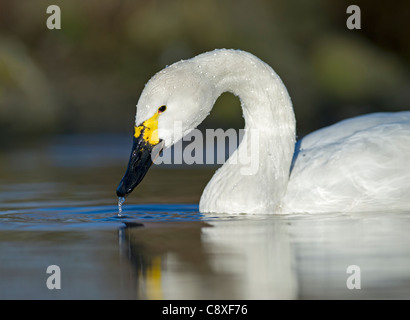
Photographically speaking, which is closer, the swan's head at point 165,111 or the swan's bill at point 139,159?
the swan's head at point 165,111

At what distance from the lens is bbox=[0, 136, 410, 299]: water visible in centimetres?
500

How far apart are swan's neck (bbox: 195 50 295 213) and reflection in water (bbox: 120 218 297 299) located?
1.15ft

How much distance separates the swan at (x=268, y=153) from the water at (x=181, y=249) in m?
0.16

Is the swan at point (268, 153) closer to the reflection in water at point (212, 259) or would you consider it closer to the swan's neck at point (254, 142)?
the swan's neck at point (254, 142)

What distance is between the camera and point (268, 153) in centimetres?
771

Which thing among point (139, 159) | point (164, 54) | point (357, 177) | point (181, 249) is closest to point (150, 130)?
point (139, 159)

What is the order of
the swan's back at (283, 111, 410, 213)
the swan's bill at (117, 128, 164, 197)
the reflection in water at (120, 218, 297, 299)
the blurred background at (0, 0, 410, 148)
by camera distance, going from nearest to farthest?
the reflection in water at (120, 218, 297, 299)
the swan's bill at (117, 128, 164, 197)
the swan's back at (283, 111, 410, 213)
the blurred background at (0, 0, 410, 148)

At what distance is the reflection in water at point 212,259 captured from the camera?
196 inches

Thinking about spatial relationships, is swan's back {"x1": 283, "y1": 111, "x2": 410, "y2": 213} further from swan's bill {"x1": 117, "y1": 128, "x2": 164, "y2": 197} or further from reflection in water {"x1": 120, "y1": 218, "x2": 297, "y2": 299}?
swan's bill {"x1": 117, "y1": 128, "x2": 164, "y2": 197}

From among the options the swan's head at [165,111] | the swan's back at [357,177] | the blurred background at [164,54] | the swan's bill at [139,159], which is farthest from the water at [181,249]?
the blurred background at [164,54]

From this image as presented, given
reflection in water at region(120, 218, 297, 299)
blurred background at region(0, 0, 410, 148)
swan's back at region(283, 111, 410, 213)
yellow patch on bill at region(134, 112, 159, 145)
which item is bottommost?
reflection in water at region(120, 218, 297, 299)

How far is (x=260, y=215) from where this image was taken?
748 cm

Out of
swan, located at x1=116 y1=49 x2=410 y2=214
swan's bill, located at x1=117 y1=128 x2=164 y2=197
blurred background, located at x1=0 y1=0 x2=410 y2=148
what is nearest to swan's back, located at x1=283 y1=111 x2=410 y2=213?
swan, located at x1=116 y1=49 x2=410 y2=214

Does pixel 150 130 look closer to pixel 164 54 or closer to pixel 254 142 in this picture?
pixel 254 142
